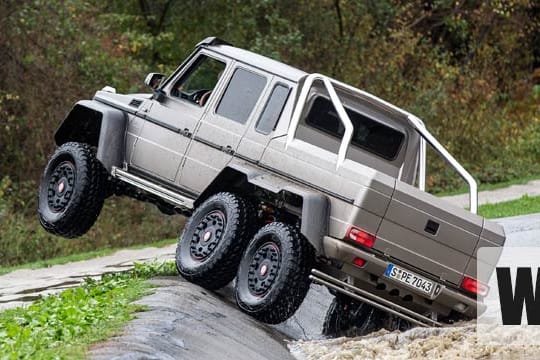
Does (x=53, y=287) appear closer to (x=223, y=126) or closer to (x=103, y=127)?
(x=103, y=127)

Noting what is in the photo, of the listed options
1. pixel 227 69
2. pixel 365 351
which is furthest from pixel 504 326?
pixel 227 69

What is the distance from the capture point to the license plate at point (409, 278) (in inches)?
408

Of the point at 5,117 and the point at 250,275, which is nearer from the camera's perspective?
the point at 250,275

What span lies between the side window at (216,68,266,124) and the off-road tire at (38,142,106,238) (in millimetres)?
1530

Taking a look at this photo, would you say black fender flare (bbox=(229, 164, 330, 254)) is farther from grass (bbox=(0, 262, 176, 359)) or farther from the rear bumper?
grass (bbox=(0, 262, 176, 359))

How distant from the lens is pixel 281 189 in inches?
420

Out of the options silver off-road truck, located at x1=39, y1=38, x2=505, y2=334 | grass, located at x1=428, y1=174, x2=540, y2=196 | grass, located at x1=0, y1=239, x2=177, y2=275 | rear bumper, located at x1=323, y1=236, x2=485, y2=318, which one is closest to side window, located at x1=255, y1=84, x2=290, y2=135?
silver off-road truck, located at x1=39, y1=38, x2=505, y2=334

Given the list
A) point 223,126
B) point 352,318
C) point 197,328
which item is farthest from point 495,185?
point 197,328

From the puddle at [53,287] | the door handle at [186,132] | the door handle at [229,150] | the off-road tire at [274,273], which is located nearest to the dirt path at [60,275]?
the puddle at [53,287]

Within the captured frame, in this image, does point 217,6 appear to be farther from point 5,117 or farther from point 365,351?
point 365,351

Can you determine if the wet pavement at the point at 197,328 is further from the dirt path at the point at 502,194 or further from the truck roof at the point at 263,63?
the dirt path at the point at 502,194

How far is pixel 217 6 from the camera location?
2664cm

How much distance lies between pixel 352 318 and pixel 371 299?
1.18m

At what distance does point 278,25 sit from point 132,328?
1792cm
